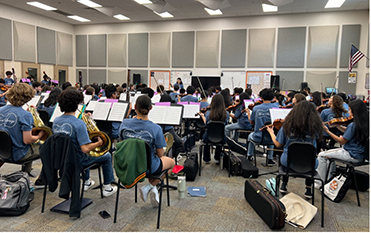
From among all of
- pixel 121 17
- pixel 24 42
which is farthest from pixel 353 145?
pixel 24 42

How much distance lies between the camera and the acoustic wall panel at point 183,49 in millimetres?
12820

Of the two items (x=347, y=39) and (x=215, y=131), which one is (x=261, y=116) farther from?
(x=347, y=39)

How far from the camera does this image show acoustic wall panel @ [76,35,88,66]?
14586mm

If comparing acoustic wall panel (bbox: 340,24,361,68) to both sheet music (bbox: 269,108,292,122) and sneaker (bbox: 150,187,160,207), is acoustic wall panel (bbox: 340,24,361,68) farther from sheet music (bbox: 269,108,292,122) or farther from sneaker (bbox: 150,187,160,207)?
sneaker (bbox: 150,187,160,207)

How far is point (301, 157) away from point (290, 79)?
9.61 m

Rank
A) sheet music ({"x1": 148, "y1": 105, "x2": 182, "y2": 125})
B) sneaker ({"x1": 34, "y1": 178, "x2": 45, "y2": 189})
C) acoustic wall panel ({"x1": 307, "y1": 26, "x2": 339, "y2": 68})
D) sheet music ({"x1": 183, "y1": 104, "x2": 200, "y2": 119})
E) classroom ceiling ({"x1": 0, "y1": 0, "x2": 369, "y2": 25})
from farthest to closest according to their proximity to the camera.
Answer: acoustic wall panel ({"x1": 307, "y1": 26, "x2": 339, "y2": 68}) → classroom ceiling ({"x1": 0, "y1": 0, "x2": 369, "y2": 25}) → sheet music ({"x1": 183, "y1": 104, "x2": 200, "y2": 119}) → sheet music ({"x1": 148, "y1": 105, "x2": 182, "y2": 125}) → sneaker ({"x1": 34, "y1": 178, "x2": 45, "y2": 189})

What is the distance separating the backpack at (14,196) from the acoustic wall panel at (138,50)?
11.3 m

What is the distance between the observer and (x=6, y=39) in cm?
1112

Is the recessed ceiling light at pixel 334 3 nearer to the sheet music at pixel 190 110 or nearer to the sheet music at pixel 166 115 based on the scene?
the sheet music at pixel 190 110

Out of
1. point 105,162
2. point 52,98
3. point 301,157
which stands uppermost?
point 52,98

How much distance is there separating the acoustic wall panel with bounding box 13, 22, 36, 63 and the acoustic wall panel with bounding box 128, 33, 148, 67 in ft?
14.6

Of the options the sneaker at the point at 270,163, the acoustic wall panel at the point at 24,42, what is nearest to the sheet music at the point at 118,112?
the sneaker at the point at 270,163

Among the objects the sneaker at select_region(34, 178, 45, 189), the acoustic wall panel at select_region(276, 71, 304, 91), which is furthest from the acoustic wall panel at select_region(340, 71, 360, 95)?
the sneaker at select_region(34, 178, 45, 189)

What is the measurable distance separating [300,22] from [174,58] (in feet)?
19.2
